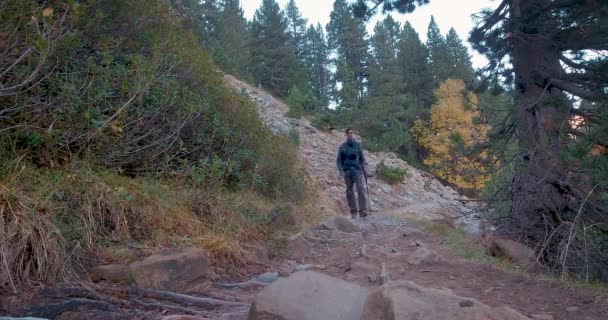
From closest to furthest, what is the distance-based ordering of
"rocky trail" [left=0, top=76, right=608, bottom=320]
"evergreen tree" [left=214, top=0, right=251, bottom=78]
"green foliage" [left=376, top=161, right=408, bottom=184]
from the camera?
"rocky trail" [left=0, top=76, right=608, bottom=320] < "green foliage" [left=376, top=161, right=408, bottom=184] < "evergreen tree" [left=214, top=0, right=251, bottom=78]

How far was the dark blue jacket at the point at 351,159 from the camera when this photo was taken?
30.8ft

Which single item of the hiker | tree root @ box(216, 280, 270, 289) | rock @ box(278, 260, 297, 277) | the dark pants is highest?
the hiker

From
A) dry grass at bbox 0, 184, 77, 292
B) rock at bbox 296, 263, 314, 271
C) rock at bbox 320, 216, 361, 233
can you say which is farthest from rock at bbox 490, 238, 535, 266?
dry grass at bbox 0, 184, 77, 292

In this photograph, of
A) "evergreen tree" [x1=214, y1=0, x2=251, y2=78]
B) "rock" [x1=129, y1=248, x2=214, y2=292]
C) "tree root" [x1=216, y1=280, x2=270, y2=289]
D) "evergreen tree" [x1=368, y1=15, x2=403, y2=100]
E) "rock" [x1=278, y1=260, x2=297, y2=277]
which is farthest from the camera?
"evergreen tree" [x1=368, y1=15, x2=403, y2=100]

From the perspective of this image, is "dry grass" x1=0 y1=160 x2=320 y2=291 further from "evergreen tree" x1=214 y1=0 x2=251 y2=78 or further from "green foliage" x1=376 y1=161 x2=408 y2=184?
"evergreen tree" x1=214 y1=0 x2=251 y2=78

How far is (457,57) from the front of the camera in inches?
1438

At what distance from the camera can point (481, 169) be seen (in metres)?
7.39

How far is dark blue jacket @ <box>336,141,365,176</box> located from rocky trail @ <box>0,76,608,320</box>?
8.29 feet

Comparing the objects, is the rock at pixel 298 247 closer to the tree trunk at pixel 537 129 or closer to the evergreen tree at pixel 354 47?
the tree trunk at pixel 537 129

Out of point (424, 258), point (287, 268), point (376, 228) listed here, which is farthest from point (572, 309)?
point (376, 228)

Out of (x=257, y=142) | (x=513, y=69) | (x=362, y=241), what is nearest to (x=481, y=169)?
(x=513, y=69)

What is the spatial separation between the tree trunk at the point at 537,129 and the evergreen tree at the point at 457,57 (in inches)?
1107

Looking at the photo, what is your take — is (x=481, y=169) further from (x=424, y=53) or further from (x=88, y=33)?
(x=424, y=53)

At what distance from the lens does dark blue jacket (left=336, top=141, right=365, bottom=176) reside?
30.8 ft
